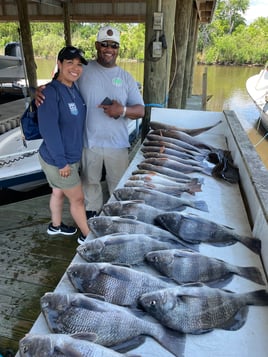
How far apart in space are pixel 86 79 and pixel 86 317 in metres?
2.17

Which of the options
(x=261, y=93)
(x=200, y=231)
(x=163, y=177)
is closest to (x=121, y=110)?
(x=163, y=177)

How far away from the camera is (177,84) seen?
727cm

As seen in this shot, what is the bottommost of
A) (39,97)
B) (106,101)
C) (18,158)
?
(18,158)

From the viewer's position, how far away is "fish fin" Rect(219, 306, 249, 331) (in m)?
1.32

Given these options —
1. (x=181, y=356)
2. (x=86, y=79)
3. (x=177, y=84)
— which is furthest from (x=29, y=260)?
(x=177, y=84)

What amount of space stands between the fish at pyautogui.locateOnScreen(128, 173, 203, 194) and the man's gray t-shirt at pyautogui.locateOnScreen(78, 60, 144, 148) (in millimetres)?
569

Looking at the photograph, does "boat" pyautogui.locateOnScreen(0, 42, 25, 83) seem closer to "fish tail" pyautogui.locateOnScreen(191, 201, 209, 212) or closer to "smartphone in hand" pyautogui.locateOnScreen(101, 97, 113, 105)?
"smartphone in hand" pyautogui.locateOnScreen(101, 97, 113, 105)

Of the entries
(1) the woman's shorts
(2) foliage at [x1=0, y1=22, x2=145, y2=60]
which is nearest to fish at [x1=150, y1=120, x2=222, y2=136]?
(1) the woman's shorts

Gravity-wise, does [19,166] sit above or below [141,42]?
below

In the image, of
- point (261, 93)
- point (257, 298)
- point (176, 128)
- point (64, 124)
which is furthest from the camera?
point (261, 93)

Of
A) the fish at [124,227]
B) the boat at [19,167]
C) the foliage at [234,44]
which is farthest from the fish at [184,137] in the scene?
the foliage at [234,44]

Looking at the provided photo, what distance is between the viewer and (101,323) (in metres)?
1.23

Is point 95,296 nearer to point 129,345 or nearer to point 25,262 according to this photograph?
point 129,345

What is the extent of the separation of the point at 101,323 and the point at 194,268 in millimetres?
578
